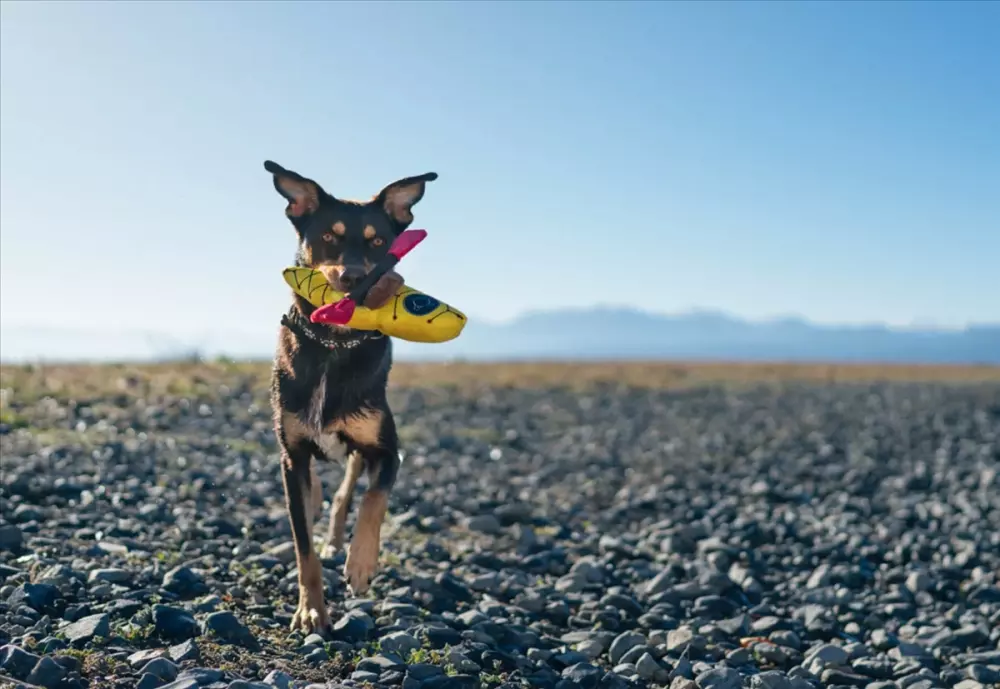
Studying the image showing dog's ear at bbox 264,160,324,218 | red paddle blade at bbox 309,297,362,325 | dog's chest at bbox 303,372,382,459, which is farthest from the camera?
dog's ear at bbox 264,160,324,218

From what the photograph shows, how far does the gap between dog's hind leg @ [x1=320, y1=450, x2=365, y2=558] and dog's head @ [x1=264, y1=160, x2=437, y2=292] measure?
216 cm

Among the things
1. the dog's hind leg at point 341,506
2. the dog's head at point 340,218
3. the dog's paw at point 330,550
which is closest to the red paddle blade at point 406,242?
the dog's head at point 340,218

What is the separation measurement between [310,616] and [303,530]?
633 mm

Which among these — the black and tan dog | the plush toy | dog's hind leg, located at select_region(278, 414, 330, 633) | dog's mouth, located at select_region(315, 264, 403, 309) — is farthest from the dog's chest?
dog's mouth, located at select_region(315, 264, 403, 309)

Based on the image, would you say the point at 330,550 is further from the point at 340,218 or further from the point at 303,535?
the point at 340,218

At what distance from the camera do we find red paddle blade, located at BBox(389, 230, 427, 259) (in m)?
6.35

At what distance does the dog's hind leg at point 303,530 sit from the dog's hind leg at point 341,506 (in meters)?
1.17

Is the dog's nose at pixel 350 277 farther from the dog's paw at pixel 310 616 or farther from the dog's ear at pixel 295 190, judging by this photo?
the dog's paw at pixel 310 616

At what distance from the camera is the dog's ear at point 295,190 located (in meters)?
6.47

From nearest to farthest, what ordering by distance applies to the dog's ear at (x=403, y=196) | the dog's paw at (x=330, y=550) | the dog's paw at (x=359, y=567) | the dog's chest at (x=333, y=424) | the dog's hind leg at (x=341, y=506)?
1. the dog's paw at (x=359, y=567)
2. the dog's chest at (x=333, y=424)
3. the dog's ear at (x=403, y=196)
4. the dog's hind leg at (x=341, y=506)
5. the dog's paw at (x=330, y=550)

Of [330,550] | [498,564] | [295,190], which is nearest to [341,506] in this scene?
[330,550]

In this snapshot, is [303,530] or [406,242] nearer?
[406,242]

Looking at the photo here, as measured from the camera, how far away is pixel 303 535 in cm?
651

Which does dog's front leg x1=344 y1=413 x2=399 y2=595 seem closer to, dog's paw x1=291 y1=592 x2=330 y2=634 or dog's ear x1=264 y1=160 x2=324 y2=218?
dog's paw x1=291 y1=592 x2=330 y2=634
